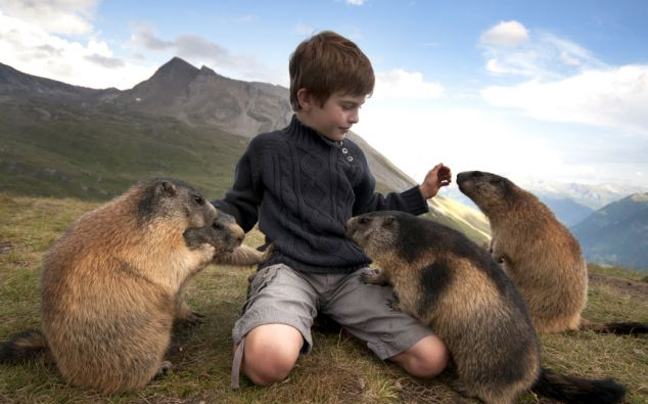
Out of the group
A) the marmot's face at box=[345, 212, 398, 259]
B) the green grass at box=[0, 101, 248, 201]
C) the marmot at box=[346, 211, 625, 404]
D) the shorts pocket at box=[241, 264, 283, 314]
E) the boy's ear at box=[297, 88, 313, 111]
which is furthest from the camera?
the green grass at box=[0, 101, 248, 201]

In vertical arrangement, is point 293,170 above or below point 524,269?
above

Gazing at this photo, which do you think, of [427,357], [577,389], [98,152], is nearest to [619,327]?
[577,389]

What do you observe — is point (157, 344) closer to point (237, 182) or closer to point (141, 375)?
point (141, 375)

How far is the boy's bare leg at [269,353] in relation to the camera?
14.5 feet

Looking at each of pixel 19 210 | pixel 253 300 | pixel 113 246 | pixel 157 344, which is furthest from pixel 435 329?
pixel 19 210

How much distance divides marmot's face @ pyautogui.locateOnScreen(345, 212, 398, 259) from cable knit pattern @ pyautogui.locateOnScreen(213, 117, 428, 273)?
0.21 meters

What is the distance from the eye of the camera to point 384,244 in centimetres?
539

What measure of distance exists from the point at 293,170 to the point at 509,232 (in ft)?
14.5

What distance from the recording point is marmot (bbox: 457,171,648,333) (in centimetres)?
706

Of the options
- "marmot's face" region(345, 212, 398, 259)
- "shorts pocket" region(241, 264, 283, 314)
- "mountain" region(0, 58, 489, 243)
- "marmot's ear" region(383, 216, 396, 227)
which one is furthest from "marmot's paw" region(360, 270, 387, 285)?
"mountain" region(0, 58, 489, 243)

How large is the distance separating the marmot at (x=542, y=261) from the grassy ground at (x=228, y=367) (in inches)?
14.8

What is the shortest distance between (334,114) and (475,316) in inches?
117

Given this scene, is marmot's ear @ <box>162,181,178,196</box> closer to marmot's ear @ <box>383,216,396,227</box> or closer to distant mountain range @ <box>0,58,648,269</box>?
marmot's ear @ <box>383,216,396,227</box>

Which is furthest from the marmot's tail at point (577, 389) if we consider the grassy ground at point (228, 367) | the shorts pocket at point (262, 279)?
the shorts pocket at point (262, 279)
